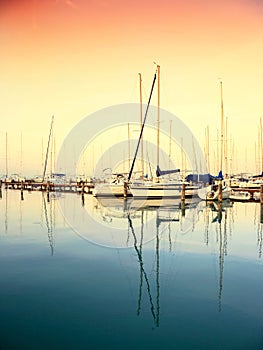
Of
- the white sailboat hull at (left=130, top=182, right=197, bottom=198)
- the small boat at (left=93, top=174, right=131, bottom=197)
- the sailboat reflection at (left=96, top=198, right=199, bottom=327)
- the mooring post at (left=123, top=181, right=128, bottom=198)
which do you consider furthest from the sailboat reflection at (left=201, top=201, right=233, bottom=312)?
the small boat at (left=93, top=174, right=131, bottom=197)

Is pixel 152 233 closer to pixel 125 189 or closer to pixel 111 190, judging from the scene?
pixel 125 189

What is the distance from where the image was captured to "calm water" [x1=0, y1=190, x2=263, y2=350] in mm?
5750

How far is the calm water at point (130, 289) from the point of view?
5.75 m

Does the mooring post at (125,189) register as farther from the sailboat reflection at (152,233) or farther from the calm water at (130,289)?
the calm water at (130,289)

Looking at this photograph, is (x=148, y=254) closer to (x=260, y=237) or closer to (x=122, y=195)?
(x=260, y=237)

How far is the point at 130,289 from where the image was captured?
8.10 meters

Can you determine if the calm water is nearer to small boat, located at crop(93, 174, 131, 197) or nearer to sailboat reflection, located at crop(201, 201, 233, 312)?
sailboat reflection, located at crop(201, 201, 233, 312)

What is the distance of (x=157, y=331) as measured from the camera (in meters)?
5.97

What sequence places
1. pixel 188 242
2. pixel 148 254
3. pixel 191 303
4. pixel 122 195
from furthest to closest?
pixel 122 195 → pixel 188 242 → pixel 148 254 → pixel 191 303

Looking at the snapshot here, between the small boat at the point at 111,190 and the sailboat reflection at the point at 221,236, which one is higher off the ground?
the small boat at the point at 111,190

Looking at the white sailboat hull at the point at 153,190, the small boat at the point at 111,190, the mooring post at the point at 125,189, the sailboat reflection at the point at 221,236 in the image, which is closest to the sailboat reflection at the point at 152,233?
the sailboat reflection at the point at 221,236

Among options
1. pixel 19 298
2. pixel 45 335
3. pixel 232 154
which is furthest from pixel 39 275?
pixel 232 154

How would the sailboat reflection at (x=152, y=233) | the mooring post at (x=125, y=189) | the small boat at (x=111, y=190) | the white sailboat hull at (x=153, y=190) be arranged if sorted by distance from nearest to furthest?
the sailboat reflection at (x=152, y=233) < the white sailboat hull at (x=153, y=190) < the mooring post at (x=125, y=189) < the small boat at (x=111, y=190)

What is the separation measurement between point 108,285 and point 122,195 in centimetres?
2806
